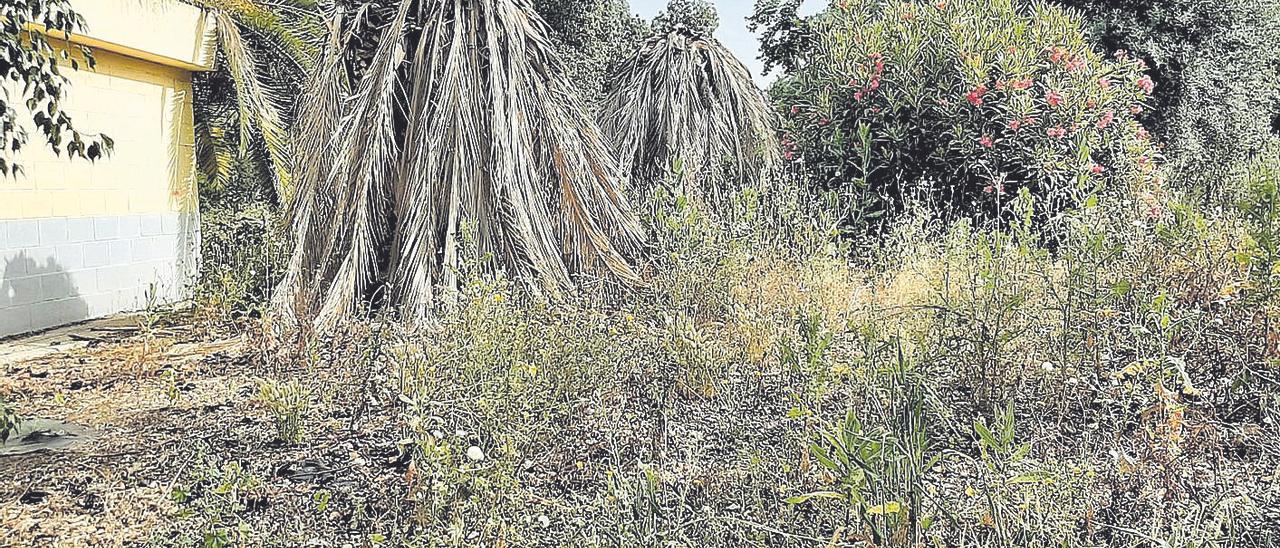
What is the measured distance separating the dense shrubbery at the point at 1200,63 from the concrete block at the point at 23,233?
11.0 meters

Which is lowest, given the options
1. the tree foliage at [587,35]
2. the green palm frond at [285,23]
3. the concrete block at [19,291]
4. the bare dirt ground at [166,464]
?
the bare dirt ground at [166,464]

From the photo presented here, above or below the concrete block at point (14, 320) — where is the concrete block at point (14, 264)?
above

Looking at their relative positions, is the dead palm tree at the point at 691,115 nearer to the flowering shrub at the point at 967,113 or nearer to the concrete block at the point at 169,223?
the flowering shrub at the point at 967,113

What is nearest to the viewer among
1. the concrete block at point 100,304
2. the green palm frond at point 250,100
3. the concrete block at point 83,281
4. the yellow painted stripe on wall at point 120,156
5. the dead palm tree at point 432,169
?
the dead palm tree at point 432,169

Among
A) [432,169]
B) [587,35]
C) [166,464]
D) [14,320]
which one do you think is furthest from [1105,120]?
[587,35]

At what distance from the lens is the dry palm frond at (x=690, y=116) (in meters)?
8.98

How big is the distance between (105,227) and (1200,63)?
12.0 meters

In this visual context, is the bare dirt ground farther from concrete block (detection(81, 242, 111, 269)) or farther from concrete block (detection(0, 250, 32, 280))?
concrete block (detection(81, 242, 111, 269))

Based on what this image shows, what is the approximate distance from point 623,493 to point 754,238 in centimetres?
309

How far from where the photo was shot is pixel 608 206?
6117 millimetres

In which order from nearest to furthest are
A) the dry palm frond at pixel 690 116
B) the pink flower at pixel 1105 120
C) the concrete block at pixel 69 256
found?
the pink flower at pixel 1105 120 < the concrete block at pixel 69 256 < the dry palm frond at pixel 690 116

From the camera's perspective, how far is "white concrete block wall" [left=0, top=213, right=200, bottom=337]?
6805 millimetres

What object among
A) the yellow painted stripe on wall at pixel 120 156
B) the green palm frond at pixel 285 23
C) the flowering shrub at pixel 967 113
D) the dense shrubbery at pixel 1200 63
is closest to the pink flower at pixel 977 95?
the flowering shrub at pixel 967 113

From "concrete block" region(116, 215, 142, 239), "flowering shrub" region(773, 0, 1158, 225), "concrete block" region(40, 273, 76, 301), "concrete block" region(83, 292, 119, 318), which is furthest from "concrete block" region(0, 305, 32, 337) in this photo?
"flowering shrub" region(773, 0, 1158, 225)
